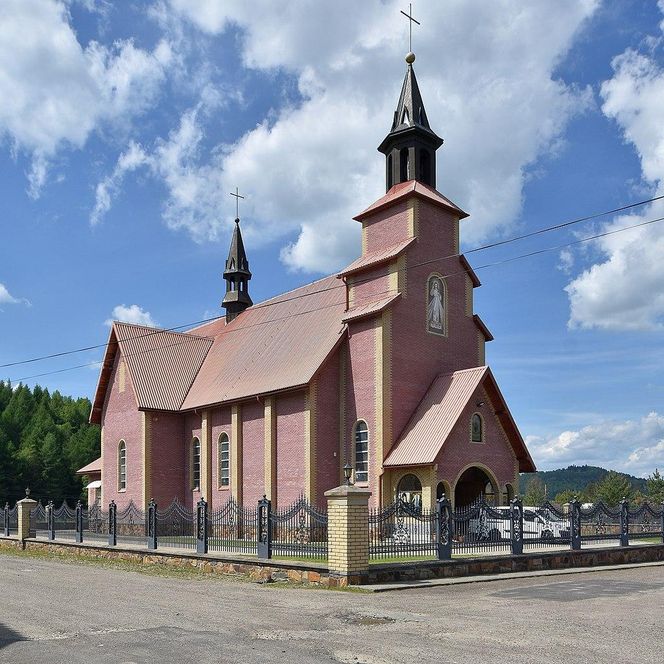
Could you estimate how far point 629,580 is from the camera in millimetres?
17500

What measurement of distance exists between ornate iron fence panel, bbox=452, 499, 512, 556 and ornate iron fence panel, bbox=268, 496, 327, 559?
340 cm

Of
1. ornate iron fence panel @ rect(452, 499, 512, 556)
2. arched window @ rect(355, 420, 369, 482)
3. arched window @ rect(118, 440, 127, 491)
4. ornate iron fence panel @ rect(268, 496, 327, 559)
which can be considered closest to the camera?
ornate iron fence panel @ rect(268, 496, 327, 559)

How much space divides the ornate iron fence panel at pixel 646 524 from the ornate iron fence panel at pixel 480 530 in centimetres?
541

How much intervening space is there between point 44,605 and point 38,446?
61679 millimetres

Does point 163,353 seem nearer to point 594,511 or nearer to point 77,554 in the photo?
point 77,554

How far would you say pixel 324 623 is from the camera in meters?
11.0

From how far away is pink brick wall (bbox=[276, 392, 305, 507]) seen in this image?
28.0 metres

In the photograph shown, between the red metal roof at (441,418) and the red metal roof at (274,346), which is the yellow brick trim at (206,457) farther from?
the red metal roof at (441,418)

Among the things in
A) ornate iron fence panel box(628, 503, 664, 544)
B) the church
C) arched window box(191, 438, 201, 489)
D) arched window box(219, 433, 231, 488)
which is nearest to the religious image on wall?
the church

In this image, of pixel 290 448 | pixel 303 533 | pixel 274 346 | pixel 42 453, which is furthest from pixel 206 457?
pixel 42 453

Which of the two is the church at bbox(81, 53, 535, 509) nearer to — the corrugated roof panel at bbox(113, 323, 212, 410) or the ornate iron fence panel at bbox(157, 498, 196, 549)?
the corrugated roof panel at bbox(113, 323, 212, 410)

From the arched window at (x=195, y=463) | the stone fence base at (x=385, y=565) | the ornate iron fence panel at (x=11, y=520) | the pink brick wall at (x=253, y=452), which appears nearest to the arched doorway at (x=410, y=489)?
the stone fence base at (x=385, y=565)

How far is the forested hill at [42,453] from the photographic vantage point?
218 feet

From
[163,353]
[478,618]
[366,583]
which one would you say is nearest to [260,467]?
[163,353]
